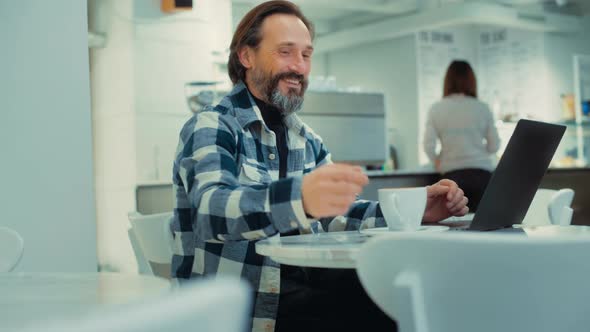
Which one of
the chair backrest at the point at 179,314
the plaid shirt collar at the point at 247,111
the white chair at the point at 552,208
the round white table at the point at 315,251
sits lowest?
the white chair at the point at 552,208

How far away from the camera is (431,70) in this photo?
10852mm

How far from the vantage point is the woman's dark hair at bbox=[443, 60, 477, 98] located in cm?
536

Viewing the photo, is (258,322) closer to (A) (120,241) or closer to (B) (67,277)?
(B) (67,277)

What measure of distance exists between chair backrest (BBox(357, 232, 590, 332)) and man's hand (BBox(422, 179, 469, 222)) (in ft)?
2.56

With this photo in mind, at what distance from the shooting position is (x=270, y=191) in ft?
A: 4.87

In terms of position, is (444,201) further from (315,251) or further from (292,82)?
(315,251)

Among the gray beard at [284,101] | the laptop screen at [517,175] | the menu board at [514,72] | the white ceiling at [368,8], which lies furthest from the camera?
the menu board at [514,72]

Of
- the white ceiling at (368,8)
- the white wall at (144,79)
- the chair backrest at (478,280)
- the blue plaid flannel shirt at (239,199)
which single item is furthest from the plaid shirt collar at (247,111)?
the white ceiling at (368,8)

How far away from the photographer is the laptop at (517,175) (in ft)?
5.19

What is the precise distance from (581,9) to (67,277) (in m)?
11.2

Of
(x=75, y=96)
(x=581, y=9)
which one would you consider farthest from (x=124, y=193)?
(x=581, y=9)

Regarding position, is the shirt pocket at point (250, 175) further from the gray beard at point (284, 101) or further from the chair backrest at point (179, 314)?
the chair backrest at point (179, 314)

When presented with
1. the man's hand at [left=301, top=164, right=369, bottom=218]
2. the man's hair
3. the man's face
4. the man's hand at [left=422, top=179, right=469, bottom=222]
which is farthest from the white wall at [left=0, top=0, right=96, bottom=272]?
the man's hand at [left=301, top=164, right=369, bottom=218]

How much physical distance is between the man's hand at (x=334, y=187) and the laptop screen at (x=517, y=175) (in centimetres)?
34
